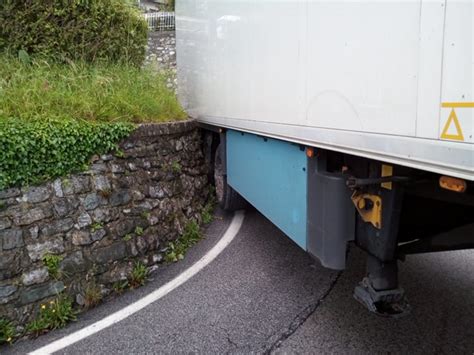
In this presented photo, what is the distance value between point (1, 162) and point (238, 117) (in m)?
2.26

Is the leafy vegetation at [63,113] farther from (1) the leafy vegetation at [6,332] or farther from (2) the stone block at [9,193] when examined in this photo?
(1) the leafy vegetation at [6,332]

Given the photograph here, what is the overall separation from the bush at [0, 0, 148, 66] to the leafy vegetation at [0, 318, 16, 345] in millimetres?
3938

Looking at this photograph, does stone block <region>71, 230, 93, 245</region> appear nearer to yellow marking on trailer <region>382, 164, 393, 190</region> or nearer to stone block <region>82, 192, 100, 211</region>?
stone block <region>82, 192, 100, 211</region>

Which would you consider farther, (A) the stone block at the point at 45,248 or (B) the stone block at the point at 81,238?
(B) the stone block at the point at 81,238

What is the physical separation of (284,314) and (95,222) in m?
2.06

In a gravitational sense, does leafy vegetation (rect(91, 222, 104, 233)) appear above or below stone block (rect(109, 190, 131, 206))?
below

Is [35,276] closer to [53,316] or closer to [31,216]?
[53,316]

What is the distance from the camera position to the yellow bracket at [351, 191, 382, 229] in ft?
7.63

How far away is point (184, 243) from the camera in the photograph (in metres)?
5.12

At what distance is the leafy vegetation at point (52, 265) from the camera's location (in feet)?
12.2

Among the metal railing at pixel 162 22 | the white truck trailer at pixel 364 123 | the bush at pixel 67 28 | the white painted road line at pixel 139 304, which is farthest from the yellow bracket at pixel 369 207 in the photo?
the metal railing at pixel 162 22

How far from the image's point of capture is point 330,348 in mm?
3002

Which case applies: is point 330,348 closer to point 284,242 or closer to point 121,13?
point 284,242

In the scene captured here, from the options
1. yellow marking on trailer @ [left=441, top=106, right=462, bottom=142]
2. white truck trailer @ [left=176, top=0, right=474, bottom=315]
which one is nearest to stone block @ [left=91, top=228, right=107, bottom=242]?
white truck trailer @ [left=176, top=0, right=474, bottom=315]
